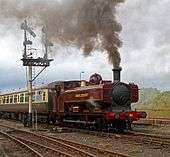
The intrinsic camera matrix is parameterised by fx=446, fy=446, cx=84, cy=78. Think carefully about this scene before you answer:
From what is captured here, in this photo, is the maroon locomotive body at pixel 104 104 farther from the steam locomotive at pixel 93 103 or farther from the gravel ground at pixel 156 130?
the gravel ground at pixel 156 130

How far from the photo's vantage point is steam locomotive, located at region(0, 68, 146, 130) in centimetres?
2314

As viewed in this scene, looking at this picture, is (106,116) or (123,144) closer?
(123,144)

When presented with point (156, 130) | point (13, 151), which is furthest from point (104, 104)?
point (13, 151)

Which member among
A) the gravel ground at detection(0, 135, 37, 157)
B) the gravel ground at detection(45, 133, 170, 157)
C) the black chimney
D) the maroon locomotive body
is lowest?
the gravel ground at detection(0, 135, 37, 157)

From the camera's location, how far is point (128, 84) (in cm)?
2403

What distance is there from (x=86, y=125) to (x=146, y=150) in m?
10.5

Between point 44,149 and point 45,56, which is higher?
point 45,56

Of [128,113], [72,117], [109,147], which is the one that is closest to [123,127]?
[128,113]

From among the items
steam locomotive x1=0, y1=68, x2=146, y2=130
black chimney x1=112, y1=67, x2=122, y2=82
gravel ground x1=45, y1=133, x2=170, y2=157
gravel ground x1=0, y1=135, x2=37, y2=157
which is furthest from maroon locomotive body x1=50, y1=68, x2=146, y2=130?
gravel ground x1=0, y1=135, x2=37, y2=157

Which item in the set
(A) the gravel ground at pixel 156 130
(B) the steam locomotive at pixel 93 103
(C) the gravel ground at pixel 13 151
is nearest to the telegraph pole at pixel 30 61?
(B) the steam locomotive at pixel 93 103

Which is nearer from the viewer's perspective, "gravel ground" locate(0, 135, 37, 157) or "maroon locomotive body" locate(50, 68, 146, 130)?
"gravel ground" locate(0, 135, 37, 157)

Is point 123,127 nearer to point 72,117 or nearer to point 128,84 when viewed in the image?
point 128,84

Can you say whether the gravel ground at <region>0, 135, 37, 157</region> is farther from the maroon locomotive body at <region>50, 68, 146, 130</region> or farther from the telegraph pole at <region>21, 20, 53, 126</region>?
the telegraph pole at <region>21, 20, 53, 126</region>

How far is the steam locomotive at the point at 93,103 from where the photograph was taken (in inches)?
911
